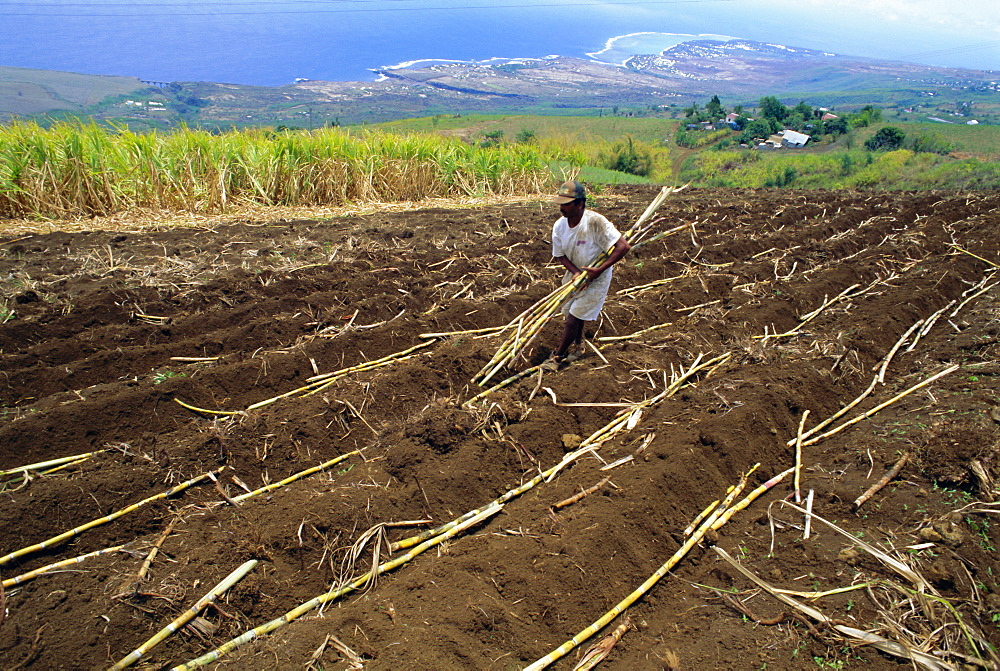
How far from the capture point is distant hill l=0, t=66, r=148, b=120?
89.2ft

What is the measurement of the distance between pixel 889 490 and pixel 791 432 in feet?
2.59

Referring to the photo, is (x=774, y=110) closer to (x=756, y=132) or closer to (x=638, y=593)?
(x=756, y=132)

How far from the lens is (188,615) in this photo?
2656 mm

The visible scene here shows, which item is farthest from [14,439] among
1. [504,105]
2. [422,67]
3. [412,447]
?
[422,67]

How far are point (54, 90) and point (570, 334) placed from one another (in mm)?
42518

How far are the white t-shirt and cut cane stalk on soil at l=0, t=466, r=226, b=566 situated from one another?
2952 millimetres

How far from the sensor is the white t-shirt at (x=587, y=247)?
4395 mm

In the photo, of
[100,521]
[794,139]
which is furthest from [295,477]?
[794,139]

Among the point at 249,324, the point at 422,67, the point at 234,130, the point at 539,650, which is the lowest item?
the point at 539,650

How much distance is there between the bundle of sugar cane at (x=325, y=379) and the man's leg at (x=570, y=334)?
1263 millimetres

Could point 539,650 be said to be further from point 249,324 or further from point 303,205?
point 303,205

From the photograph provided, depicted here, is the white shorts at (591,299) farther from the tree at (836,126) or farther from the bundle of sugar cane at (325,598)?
the tree at (836,126)

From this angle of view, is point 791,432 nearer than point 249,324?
Yes

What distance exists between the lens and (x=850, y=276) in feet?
24.1
